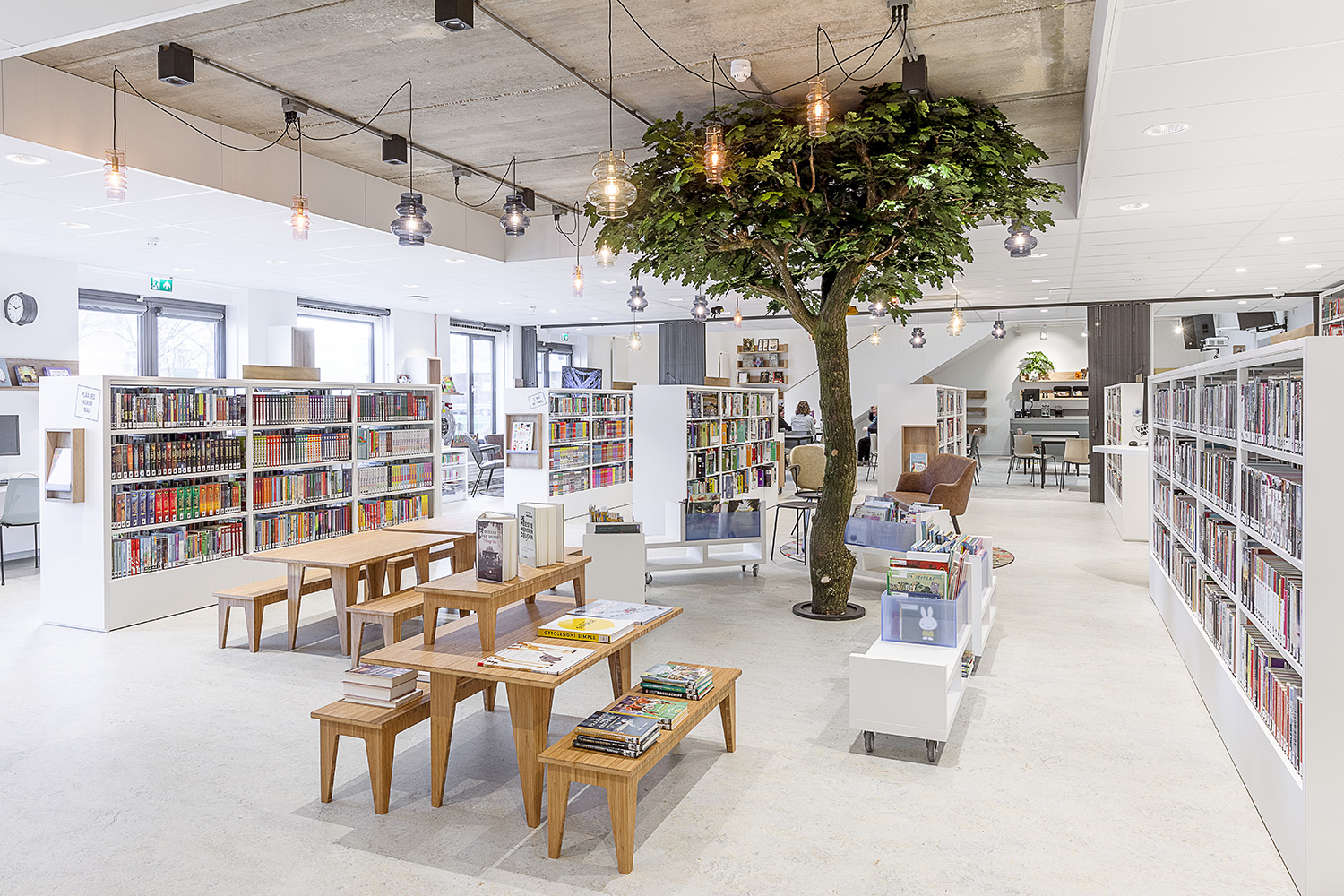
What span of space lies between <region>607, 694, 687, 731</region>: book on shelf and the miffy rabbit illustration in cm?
132

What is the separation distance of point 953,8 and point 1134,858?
395cm

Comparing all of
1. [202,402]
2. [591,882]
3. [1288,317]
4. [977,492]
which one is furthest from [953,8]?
[1288,317]

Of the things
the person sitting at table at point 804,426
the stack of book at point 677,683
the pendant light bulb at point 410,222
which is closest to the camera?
the stack of book at point 677,683

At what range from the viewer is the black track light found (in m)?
4.93

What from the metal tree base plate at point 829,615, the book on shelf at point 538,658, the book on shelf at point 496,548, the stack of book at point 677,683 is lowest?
the metal tree base plate at point 829,615

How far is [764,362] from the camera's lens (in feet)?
64.8

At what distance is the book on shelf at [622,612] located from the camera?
3.76 metres

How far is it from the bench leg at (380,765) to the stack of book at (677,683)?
1.03m

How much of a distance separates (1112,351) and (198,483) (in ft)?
39.6

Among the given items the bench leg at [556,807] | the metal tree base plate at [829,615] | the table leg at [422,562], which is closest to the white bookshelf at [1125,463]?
the metal tree base plate at [829,615]

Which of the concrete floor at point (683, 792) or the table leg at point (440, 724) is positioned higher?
the table leg at point (440, 724)

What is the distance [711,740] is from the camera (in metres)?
4.01

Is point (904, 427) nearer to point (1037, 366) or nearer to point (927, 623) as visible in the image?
point (927, 623)

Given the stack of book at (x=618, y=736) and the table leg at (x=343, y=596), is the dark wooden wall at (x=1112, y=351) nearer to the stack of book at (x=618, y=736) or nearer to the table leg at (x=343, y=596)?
the table leg at (x=343, y=596)
